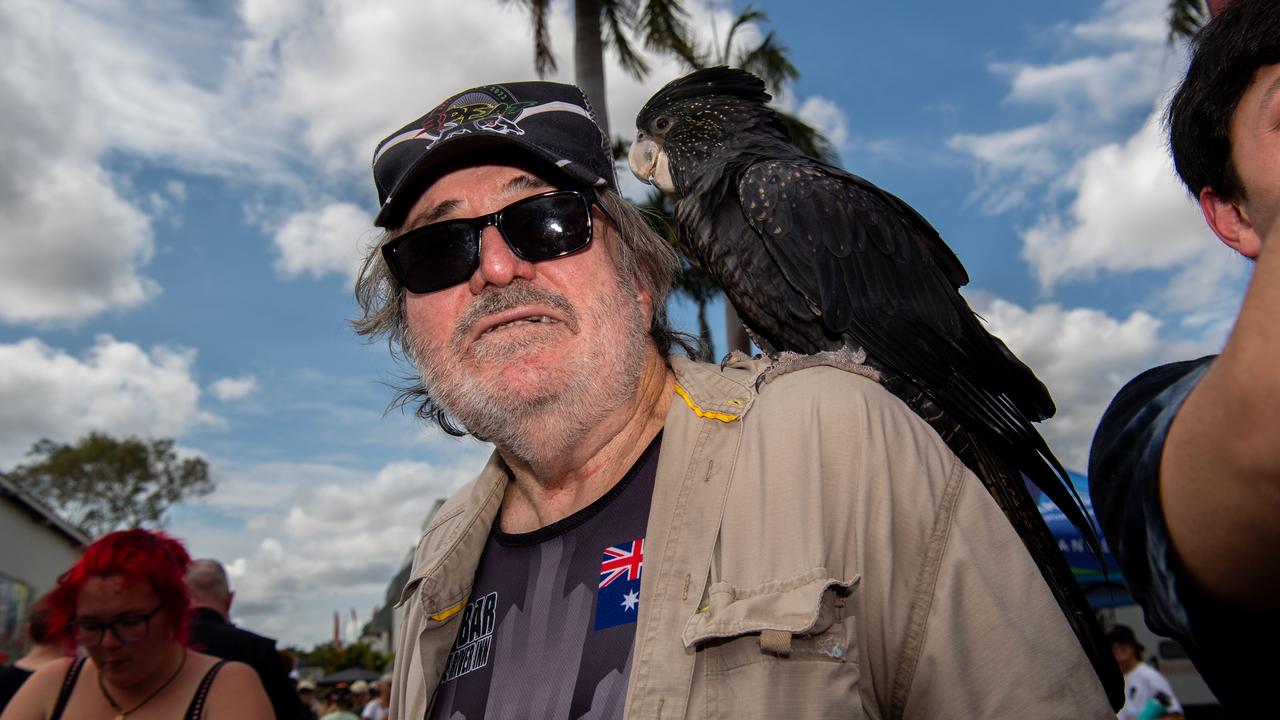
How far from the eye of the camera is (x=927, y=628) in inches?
54.6

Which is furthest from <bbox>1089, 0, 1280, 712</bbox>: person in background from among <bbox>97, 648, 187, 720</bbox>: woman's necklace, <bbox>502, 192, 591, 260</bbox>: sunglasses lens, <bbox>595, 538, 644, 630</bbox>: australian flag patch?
<bbox>97, 648, 187, 720</bbox>: woman's necklace

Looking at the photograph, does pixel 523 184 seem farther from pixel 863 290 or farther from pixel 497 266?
pixel 863 290

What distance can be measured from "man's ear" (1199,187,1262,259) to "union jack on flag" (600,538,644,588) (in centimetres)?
112

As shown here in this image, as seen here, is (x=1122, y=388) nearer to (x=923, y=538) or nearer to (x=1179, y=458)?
(x=1179, y=458)

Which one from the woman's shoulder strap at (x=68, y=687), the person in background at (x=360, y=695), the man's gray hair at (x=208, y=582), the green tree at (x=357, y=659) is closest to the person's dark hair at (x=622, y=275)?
the woman's shoulder strap at (x=68, y=687)

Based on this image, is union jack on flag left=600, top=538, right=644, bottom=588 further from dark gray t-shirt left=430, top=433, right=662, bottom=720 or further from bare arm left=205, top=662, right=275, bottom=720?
bare arm left=205, top=662, right=275, bottom=720

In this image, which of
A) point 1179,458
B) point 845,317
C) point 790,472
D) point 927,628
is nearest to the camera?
point 1179,458

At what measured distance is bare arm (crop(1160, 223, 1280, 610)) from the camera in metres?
0.60

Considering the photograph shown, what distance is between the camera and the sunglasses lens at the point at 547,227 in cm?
205

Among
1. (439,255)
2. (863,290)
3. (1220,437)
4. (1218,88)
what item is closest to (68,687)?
(439,255)

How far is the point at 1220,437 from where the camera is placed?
66 cm

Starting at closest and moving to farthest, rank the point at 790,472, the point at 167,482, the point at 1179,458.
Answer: the point at 1179,458 → the point at 790,472 → the point at 167,482

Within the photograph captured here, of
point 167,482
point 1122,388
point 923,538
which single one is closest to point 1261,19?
point 1122,388

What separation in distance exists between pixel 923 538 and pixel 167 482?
39.6m
